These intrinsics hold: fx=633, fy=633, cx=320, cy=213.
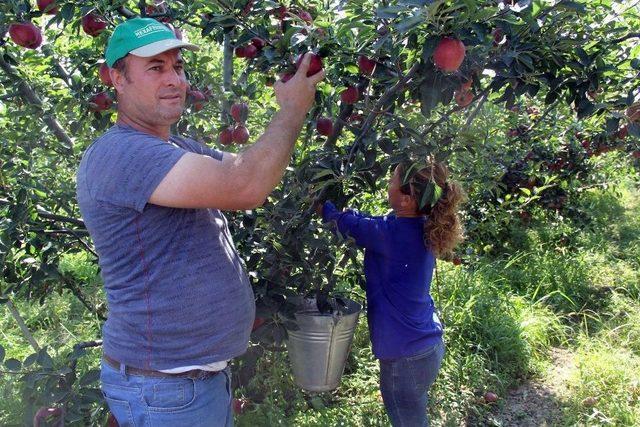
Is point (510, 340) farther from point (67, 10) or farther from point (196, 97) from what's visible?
point (67, 10)

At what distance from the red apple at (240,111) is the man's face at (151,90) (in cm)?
53

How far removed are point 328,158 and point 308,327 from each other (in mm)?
528

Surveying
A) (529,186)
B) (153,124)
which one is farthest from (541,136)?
(153,124)

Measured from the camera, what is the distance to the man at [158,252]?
1308 millimetres

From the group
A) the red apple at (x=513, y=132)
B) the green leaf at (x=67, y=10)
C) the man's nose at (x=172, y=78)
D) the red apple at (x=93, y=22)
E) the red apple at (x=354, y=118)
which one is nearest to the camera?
the man's nose at (x=172, y=78)

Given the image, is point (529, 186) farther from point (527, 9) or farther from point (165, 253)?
point (165, 253)

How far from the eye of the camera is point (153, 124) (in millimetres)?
1471

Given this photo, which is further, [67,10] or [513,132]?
[513,132]

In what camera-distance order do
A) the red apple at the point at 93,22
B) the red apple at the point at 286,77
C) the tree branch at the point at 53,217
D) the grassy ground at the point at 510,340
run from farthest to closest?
the grassy ground at the point at 510,340 < the tree branch at the point at 53,217 < the red apple at the point at 93,22 < the red apple at the point at 286,77

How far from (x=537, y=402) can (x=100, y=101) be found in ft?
8.39

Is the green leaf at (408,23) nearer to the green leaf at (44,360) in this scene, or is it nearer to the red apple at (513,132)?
the green leaf at (44,360)

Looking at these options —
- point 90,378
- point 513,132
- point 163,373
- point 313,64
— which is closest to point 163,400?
point 163,373

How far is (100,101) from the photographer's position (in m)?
2.04

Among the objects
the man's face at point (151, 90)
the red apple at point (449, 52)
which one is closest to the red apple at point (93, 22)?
the man's face at point (151, 90)
